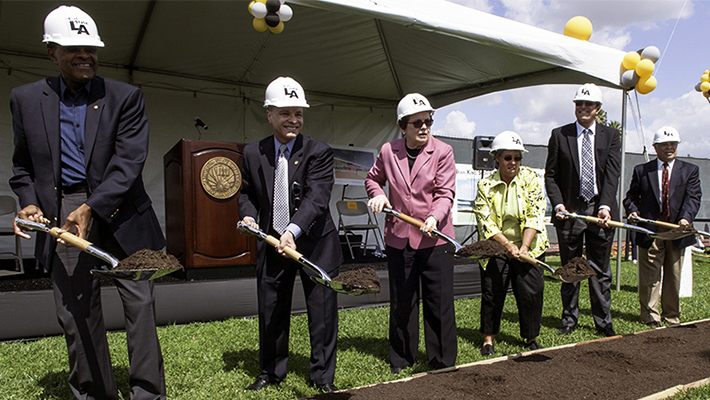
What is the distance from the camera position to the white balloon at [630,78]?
5.76 m

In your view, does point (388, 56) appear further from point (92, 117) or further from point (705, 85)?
point (92, 117)

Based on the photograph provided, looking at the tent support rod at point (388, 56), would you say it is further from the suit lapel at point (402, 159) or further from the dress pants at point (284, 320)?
the dress pants at point (284, 320)

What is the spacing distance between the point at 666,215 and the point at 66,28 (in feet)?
17.2

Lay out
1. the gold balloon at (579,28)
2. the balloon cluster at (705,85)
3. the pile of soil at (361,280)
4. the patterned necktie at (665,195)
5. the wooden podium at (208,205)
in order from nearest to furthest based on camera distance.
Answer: the pile of soil at (361,280), the patterned necktie at (665,195), the wooden podium at (208,205), the gold balloon at (579,28), the balloon cluster at (705,85)

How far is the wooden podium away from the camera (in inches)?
202

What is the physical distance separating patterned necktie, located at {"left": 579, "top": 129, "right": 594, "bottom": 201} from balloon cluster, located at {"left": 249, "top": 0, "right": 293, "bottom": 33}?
3113mm

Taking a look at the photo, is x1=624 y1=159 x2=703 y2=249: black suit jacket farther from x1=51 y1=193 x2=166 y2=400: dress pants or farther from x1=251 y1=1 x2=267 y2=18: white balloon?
x1=51 y1=193 x2=166 y2=400: dress pants

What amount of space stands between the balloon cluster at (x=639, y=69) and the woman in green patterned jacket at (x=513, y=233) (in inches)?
118

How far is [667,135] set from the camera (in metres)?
4.76

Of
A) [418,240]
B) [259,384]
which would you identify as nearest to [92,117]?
[259,384]

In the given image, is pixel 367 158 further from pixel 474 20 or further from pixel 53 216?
pixel 53 216

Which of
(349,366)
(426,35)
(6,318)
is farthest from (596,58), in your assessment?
(6,318)

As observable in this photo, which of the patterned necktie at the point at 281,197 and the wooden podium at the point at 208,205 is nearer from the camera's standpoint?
the patterned necktie at the point at 281,197

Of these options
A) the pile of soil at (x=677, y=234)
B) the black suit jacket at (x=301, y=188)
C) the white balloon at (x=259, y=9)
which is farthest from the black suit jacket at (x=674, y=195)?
the white balloon at (x=259, y=9)
